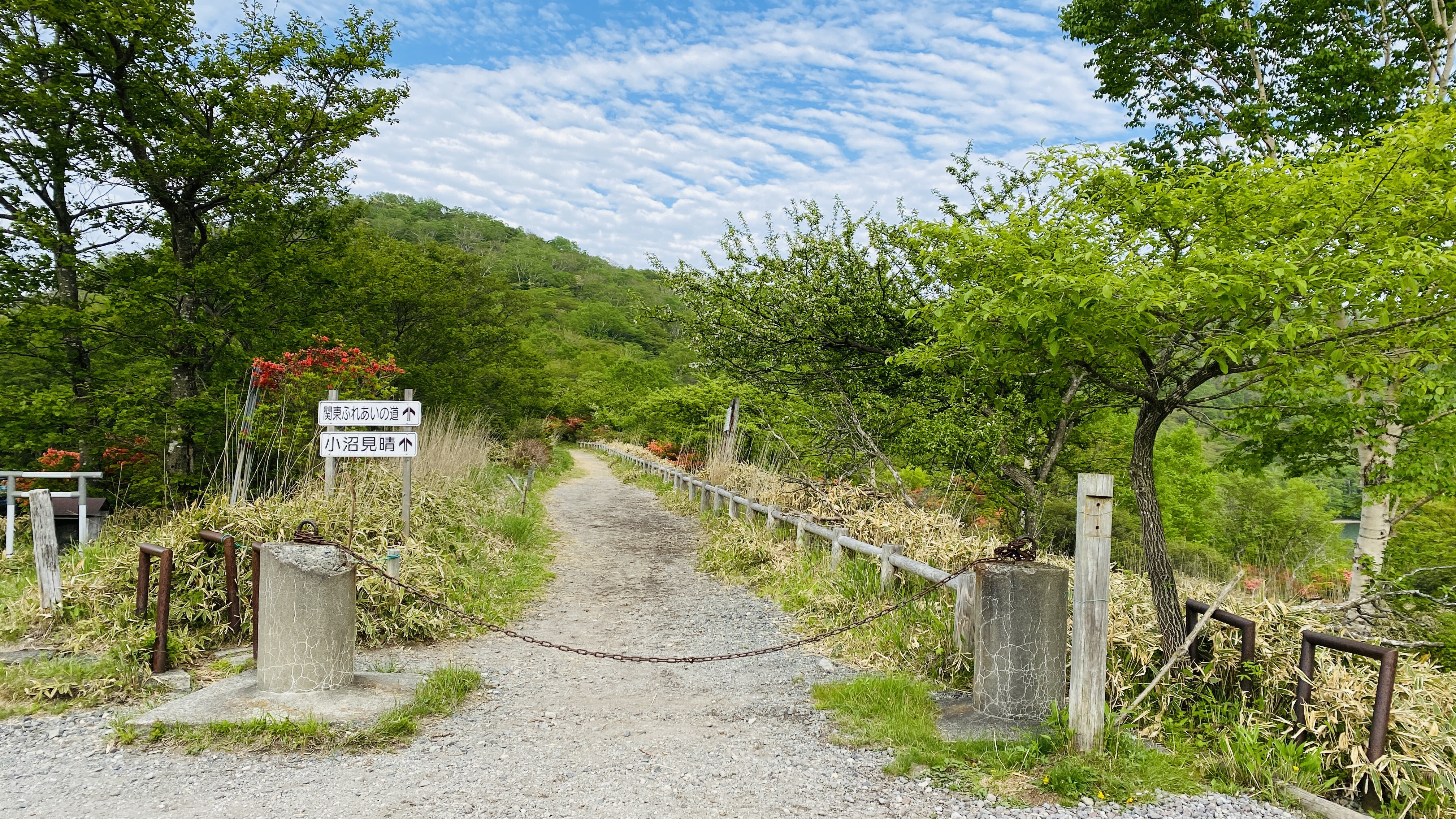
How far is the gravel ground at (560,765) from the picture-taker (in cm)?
304

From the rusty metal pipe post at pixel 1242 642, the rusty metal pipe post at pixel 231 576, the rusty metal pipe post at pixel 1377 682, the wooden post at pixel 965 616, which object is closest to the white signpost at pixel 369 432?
the rusty metal pipe post at pixel 231 576

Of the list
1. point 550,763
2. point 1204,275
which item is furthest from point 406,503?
point 1204,275

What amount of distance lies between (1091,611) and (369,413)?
17.8 ft

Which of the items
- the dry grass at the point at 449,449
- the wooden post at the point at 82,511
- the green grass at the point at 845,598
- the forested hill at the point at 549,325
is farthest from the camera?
Result: the forested hill at the point at 549,325

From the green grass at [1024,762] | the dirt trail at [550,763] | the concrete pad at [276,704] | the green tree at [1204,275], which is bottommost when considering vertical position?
the dirt trail at [550,763]

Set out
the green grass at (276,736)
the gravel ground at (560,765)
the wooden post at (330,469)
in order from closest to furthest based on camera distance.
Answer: the gravel ground at (560,765), the green grass at (276,736), the wooden post at (330,469)

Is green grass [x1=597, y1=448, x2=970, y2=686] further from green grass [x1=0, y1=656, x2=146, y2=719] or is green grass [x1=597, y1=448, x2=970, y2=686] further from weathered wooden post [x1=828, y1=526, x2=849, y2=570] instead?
green grass [x1=0, y1=656, x2=146, y2=719]

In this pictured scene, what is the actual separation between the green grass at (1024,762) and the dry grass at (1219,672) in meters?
0.39

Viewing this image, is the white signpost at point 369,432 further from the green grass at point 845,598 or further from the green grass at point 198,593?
the green grass at point 845,598

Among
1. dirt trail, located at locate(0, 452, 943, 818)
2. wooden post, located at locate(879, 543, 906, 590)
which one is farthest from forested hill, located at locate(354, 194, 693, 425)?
dirt trail, located at locate(0, 452, 943, 818)

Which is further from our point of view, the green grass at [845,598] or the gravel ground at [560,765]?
the green grass at [845,598]

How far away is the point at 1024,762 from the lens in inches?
131

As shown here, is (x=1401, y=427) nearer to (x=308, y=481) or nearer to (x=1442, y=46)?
(x=1442, y=46)

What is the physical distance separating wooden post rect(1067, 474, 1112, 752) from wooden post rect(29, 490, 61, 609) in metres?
6.36
